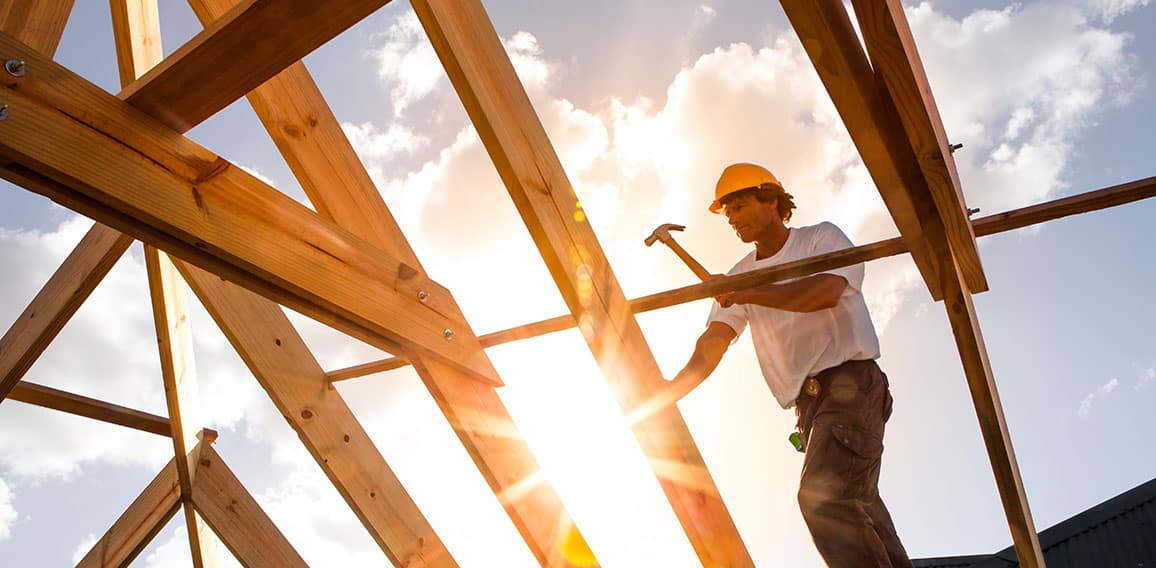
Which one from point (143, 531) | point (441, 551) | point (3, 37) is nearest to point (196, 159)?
point (3, 37)

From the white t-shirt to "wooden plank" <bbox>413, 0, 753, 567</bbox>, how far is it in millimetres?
526

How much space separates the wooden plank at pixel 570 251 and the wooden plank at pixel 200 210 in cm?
33

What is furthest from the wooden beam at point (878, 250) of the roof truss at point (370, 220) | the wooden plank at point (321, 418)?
the wooden plank at point (321, 418)

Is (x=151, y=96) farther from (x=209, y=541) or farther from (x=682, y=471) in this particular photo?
(x=209, y=541)

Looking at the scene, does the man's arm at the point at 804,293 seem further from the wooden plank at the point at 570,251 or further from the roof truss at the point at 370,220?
the wooden plank at the point at 570,251

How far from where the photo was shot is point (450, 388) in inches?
78.2

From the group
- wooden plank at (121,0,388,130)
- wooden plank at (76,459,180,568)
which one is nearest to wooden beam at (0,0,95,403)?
wooden plank at (76,459,180,568)

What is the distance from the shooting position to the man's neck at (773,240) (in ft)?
8.42

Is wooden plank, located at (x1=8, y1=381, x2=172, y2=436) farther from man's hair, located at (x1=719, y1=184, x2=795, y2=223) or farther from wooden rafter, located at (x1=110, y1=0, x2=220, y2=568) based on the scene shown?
man's hair, located at (x1=719, y1=184, x2=795, y2=223)

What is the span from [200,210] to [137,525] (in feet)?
7.53

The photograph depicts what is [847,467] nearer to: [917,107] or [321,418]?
[917,107]

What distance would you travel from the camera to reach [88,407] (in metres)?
3.30

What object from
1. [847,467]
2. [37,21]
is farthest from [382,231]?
[847,467]

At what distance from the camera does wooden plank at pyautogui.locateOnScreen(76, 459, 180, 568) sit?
10.8ft
